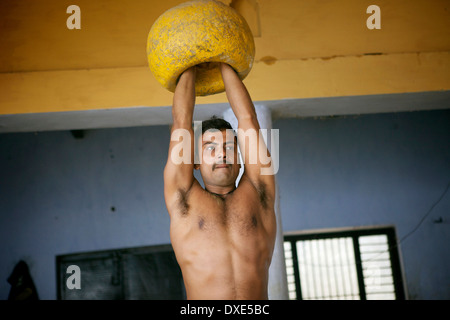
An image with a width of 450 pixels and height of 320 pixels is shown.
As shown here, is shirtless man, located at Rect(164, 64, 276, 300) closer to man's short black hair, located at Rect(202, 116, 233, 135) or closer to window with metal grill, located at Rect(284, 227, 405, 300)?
man's short black hair, located at Rect(202, 116, 233, 135)

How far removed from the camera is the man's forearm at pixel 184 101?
1775 mm

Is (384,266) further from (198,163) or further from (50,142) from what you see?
(50,142)

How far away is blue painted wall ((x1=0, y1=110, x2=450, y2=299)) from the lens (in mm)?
5625

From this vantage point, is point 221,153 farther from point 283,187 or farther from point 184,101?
point 283,187

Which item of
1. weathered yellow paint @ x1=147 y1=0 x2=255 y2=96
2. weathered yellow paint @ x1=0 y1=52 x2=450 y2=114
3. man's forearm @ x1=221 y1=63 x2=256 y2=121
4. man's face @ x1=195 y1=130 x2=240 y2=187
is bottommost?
man's face @ x1=195 y1=130 x2=240 y2=187

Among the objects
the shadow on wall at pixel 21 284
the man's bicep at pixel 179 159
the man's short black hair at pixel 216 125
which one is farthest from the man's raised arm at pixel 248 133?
the shadow on wall at pixel 21 284

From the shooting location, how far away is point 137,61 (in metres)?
3.61

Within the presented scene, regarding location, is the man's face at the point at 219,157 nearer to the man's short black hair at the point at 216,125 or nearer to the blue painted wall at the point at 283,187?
the man's short black hair at the point at 216,125

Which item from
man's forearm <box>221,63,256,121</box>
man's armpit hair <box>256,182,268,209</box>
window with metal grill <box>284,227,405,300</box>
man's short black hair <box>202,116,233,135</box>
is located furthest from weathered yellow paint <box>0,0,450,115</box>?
window with metal grill <box>284,227,405,300</box>

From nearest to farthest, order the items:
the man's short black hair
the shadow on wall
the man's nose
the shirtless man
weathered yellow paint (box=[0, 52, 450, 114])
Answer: the shirtless man, the man's nose, the man's short black hair, weathered yellow paint (box=[0, 52, 450, 114]), the shadow on wall

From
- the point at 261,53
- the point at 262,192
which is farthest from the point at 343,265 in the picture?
the point at 262,192

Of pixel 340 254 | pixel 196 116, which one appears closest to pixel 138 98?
pixel 196 116

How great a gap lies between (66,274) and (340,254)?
3.91m

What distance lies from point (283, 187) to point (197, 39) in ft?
14.2
